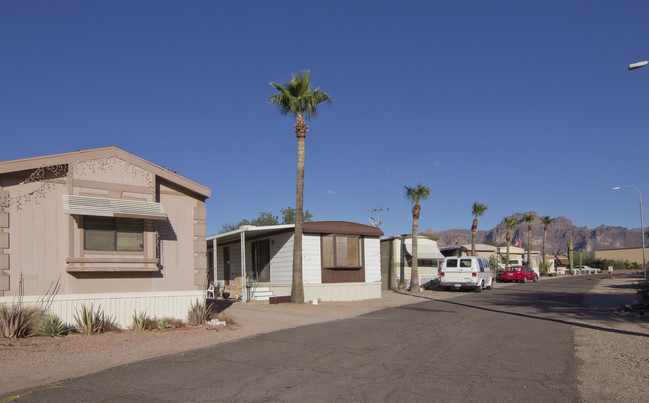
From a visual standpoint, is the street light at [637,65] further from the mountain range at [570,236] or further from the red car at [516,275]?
the mountain range at [570,236]

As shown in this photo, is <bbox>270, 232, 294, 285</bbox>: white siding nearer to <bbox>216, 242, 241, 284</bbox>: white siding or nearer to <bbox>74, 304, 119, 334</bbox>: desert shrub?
<bbox>216, 242, 241, 284</bbox>: white siding

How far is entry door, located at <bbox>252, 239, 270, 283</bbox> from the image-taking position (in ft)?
76.6

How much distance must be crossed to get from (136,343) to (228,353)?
7.45 feet

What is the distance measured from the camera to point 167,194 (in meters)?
13.1

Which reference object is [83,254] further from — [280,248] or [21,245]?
[280,248]

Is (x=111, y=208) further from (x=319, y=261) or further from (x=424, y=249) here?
(x=424, y=249)

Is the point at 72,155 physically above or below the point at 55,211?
above

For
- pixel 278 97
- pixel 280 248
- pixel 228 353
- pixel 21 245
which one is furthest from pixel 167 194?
pixel 280 248

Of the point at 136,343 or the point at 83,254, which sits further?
the point at 83,254

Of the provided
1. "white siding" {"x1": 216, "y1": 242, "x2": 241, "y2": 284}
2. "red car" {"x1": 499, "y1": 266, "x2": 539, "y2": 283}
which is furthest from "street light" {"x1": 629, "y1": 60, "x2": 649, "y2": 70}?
"red car" {"x1": 499, "y1": 266, "x2": 539, "y2": 283}

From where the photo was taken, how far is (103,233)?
1182 cm

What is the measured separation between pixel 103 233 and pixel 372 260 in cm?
1367

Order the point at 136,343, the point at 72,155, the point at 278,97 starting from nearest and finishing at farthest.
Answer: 1. the point at 136,343
2. the point at 72,155
3. the point at 278,97

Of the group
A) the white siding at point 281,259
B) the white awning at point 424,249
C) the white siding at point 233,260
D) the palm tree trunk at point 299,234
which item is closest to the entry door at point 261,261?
the white siding at point 281,259
